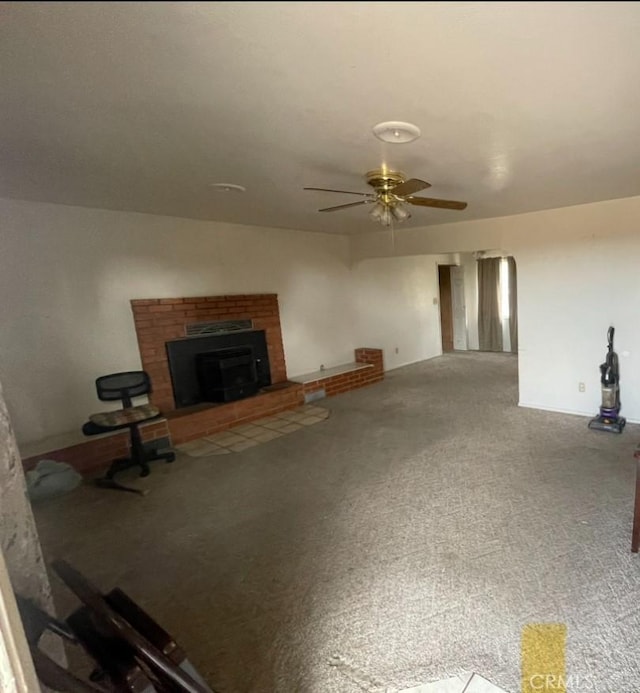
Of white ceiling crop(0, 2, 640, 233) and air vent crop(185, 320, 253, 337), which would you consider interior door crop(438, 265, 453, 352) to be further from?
white ceiling crop(0, 2, 640, 233)

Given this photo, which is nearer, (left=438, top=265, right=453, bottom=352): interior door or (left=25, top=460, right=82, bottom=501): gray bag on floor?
(left=25, top=460, right=82, bottom=501): gray bag on floor

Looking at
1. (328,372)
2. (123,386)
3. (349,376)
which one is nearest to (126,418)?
(123,386)

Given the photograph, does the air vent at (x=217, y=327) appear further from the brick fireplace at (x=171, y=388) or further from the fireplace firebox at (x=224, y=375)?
the fireplace firebox at (x=224, y=375)

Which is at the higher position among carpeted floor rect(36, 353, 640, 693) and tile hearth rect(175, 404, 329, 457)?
tile hearth rect(175, 404, 329, 457)

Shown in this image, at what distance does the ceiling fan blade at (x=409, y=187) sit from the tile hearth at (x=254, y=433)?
2.64 metres

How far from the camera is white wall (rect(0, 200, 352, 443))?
3.09 m

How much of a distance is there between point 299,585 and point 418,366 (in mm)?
5303

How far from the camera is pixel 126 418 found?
10.2 feet

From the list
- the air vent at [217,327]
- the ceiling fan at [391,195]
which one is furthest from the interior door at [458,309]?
the ceiling fan at [391,195]

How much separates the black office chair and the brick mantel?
1.26ft

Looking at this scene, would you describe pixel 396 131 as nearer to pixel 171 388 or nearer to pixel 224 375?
pixel 224 375

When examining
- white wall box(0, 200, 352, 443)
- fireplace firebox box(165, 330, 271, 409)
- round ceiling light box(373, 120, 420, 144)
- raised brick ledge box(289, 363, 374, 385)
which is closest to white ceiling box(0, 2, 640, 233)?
round ceiling light box(373, 120, 420, 144)

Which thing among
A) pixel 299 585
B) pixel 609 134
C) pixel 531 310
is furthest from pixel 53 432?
pixel 531 310

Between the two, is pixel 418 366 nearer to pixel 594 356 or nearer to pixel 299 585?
pixel 594 356
